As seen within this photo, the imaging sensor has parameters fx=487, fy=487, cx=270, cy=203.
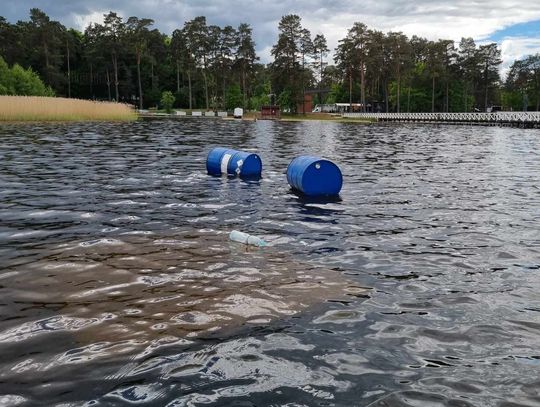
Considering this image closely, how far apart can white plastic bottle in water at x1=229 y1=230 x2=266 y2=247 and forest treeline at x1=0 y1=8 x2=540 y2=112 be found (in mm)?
98137

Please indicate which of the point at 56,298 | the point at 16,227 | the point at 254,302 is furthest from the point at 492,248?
the point at 16,227

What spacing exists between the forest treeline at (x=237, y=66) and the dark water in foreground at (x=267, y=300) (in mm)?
96107

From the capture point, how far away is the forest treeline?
359 ft

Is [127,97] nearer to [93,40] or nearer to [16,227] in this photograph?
[93,40]

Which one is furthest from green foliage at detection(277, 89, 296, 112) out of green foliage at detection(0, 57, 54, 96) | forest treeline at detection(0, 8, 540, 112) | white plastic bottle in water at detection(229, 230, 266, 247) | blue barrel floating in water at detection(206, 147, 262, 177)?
white plastic bottle in water at detection(229, 230, 266, 247)

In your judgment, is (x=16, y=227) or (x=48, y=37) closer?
(x=16, y=227)

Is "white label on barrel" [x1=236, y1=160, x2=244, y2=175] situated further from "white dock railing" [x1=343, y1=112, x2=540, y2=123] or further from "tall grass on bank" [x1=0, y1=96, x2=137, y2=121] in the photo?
"white dock railing" [x1=343, y1=112, x2=540, y2=123]

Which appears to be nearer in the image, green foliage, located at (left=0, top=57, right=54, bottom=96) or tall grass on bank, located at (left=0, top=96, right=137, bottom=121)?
tall grass on bank, located at (left=0, top=96, right=137, bottom=121)

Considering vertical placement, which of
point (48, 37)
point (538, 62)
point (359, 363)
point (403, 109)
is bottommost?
point (359, 363)

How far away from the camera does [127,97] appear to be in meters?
128

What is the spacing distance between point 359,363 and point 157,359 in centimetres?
199

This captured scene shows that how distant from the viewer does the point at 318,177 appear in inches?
543

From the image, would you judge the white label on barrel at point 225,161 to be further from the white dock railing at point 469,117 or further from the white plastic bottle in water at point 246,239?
the white dock railing at point 469,117

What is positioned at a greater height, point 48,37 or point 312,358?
point 48,37
